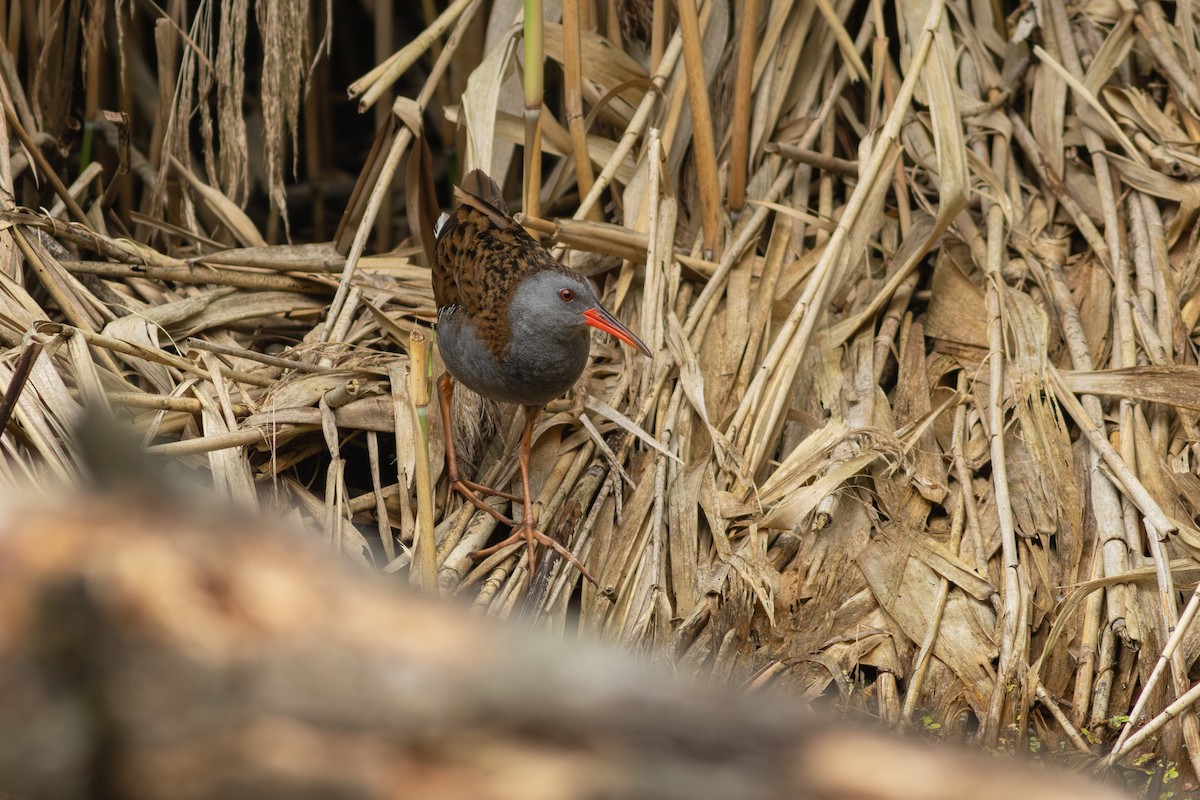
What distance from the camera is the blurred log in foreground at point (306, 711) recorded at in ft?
2.27

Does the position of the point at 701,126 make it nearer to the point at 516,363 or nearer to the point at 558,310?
the point at 558,310

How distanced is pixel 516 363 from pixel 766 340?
819 mm

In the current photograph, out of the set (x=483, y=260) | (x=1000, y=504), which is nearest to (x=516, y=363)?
(x=483, y=260)

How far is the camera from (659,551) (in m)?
2.68

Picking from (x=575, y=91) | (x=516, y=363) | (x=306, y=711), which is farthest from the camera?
(x=575, y=91)

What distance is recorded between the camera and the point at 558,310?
2834 mm

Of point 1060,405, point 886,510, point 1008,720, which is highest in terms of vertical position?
point 1060,405

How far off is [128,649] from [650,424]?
2.38 metres

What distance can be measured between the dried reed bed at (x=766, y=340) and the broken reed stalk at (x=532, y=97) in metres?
0.01

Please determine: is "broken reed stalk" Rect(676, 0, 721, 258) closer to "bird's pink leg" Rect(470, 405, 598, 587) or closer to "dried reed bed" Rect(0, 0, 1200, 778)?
"dried reed bed" Rect(0, 0, 1200, 778)

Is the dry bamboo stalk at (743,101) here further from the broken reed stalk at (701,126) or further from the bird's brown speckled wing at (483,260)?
the bird's brown speckled wing at (483,260)

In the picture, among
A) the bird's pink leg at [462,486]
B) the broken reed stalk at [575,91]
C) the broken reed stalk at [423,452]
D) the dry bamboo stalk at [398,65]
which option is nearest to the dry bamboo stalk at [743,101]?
the broken reed stalk at [575,91]

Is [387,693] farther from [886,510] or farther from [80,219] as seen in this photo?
[80,219]

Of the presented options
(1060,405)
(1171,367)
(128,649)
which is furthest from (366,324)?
(128,649)
